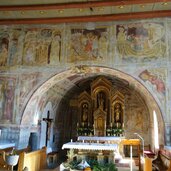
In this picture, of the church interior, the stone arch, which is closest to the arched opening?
the stone arch

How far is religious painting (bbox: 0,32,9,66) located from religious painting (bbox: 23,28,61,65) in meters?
1.14

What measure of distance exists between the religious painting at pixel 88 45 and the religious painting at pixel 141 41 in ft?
2.70

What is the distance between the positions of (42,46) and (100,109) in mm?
5623

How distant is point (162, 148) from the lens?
11.0m

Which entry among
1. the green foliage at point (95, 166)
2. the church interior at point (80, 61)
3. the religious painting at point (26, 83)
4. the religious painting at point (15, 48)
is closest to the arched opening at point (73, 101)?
the church interior at point (80, 61)

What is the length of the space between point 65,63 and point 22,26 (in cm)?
361

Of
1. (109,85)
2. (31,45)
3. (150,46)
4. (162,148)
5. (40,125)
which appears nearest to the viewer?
(162,148)

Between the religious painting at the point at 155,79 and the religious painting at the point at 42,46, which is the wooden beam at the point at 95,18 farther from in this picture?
the religious painting at the point at 155,79

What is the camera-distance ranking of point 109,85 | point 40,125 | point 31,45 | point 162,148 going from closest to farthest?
point 162,148, point 31,45, point 40,125, point 109,85

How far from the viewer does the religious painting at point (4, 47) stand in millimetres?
13266

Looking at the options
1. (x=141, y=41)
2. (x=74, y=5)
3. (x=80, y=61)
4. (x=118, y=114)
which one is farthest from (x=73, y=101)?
(x=74, y=5)

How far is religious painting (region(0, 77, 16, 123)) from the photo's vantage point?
12633 mm

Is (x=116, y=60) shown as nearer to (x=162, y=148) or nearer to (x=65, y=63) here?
(x=65, y=63)

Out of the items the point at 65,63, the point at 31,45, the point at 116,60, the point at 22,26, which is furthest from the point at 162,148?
the point at 22,26
